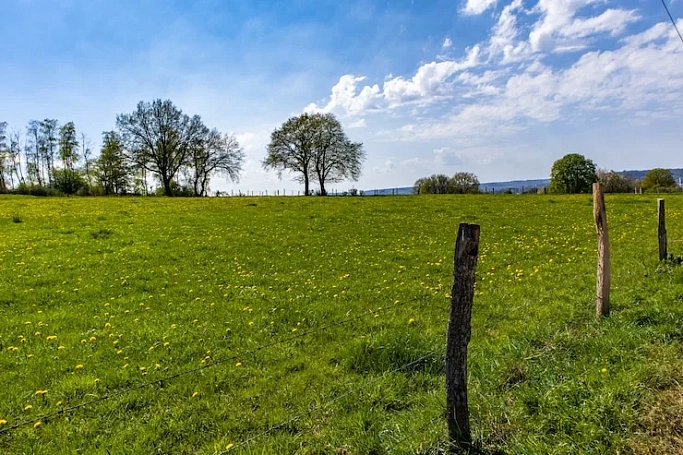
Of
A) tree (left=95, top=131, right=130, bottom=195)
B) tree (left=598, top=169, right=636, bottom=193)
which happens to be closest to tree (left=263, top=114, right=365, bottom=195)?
tree (left=95, top=131, right=130, bottom=195)

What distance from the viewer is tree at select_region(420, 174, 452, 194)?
3191 inches

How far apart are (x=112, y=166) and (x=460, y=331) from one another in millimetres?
69623

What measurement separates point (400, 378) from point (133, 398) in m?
3.66

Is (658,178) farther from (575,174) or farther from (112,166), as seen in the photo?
(112,166)

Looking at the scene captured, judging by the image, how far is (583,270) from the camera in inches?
442

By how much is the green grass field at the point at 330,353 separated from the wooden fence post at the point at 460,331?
0.25 metres

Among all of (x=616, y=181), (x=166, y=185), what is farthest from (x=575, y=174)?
(x=166, y=185)

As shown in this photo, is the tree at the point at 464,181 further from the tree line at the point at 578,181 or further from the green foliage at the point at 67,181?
the green foliage at the point at 67,181

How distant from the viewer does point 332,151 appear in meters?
66.2

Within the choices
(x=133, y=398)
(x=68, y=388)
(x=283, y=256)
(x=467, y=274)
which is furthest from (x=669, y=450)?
(x=283, y=256)

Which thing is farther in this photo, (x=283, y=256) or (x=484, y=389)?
(x=283, y=256)

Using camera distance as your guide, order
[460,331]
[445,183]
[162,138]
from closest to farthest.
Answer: [460,331] → [162,138] → [445,183]

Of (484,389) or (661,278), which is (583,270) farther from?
(484,389)

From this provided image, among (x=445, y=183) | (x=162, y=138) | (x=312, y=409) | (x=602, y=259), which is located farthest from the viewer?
(x=445, y=183)
